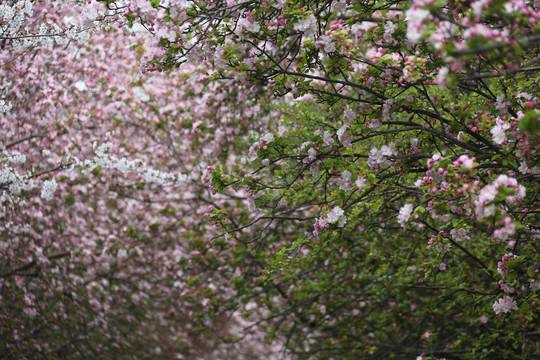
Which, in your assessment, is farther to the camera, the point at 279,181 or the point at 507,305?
the point at 279,181

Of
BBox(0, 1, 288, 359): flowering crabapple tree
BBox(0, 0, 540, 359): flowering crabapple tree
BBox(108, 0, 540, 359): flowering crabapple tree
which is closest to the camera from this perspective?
BBox(108, 0, 540, 359): flowering crabapple tree

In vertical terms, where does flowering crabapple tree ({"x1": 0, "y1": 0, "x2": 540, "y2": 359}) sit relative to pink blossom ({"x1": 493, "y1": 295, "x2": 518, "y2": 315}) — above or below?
above

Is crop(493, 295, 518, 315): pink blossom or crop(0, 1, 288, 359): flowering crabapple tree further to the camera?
crop(0, 1, 288, 359): flowering crabapple tree

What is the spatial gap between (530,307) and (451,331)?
3.57 metres

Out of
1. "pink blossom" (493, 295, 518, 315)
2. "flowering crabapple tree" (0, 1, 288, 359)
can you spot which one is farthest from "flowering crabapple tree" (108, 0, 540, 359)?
"flowering crabapple tree" (0, 1, 288, 359)

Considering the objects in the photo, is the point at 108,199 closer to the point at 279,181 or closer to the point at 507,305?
the point at 279,181

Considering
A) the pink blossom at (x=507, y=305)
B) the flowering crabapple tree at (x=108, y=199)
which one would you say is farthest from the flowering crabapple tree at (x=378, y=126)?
the flowering crabapple tree at (x=108, y=199)

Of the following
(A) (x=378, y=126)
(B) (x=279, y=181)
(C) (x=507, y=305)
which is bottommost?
(C) (x=507, y=305)

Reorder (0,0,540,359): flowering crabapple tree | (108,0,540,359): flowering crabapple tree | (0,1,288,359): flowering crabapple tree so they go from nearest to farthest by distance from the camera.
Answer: (108,0,540,359): flowering crabapple tree, (0,0,540,359): flowering crabapple tree, (0,1,288,359): flowering crabapple tree

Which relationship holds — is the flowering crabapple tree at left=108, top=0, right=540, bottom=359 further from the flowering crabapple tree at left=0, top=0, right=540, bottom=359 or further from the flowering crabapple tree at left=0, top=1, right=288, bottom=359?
the flowering crabapple tree at left=0, top=1, right=288, bottom=359

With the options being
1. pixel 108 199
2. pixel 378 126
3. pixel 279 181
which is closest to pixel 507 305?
pixel 378 126

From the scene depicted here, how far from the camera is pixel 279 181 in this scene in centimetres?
379

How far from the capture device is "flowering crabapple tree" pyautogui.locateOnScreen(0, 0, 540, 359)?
314cm

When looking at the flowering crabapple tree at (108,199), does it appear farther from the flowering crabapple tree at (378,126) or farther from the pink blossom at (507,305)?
the pink blossom at (507,305)
